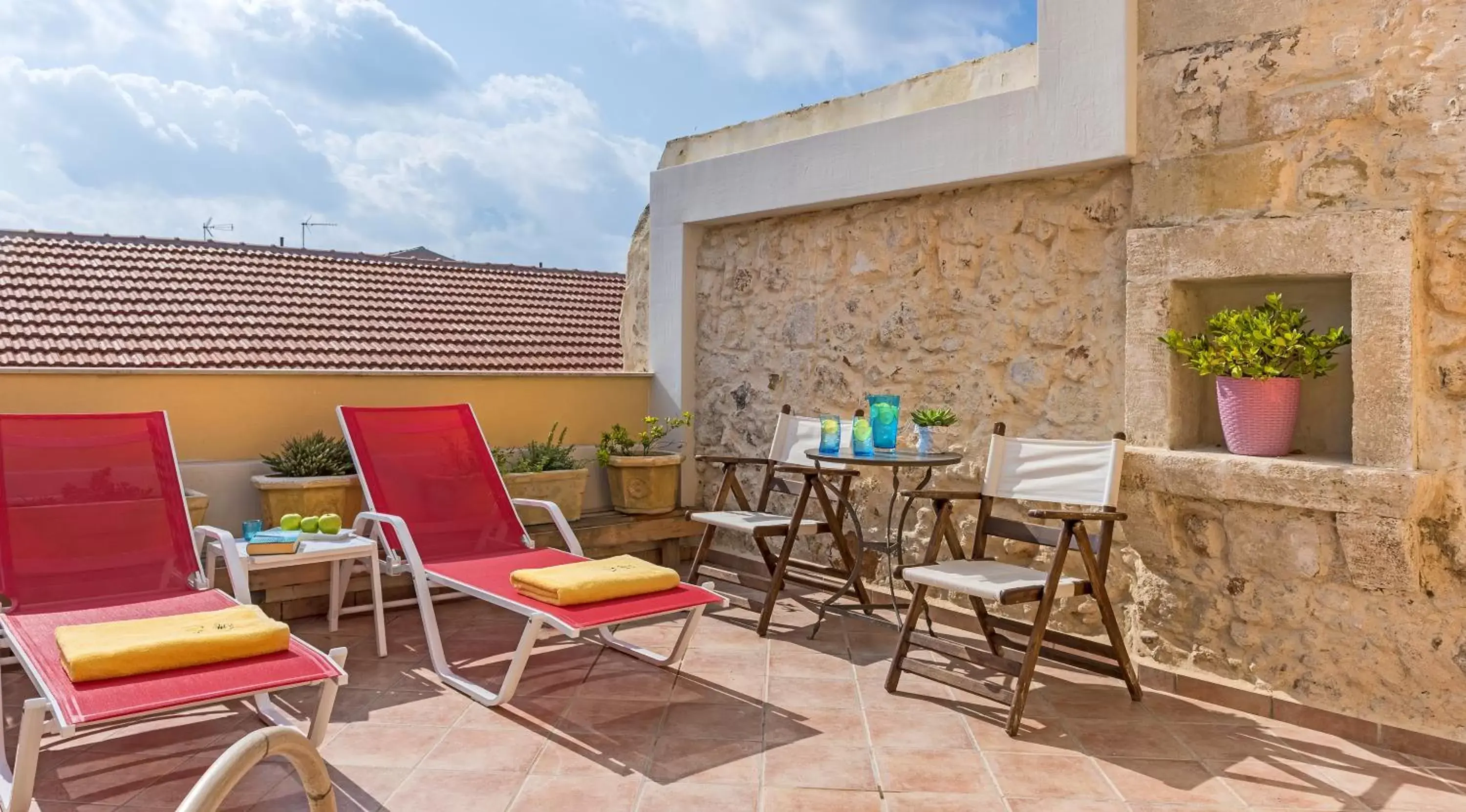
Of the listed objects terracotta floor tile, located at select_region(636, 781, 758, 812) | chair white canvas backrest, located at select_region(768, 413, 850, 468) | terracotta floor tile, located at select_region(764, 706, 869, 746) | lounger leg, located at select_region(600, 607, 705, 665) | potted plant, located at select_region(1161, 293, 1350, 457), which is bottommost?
terracotta floor tile, located at select_region(636, 781, 758, 812)

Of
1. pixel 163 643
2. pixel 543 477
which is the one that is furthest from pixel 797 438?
pixel 163 643

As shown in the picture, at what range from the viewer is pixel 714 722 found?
312cm

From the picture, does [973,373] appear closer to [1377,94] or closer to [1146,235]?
[1146,235]

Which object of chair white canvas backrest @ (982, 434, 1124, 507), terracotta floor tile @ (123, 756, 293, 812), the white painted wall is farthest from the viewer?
the white painted wall

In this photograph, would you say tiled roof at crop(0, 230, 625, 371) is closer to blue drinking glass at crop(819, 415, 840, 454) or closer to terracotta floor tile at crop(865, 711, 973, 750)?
blue drinking glass at crop(819, 415, 840, 454)

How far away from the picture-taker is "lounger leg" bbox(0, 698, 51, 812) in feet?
7.01

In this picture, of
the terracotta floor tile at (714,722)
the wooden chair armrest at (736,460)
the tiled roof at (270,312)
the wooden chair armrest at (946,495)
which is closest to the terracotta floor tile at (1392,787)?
the wooden chair armrest at (946,495)

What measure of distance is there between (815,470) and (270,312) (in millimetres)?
6579

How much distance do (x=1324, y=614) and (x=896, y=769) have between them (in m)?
1.55

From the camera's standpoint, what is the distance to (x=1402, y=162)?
2.97 metres


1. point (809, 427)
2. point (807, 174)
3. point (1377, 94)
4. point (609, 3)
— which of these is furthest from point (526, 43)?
point (1377, 94)

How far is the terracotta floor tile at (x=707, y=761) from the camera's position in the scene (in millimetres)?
2666

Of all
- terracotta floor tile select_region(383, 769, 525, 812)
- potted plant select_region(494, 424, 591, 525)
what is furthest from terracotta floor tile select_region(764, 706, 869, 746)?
potted plant select_region(494, 424, 591, 525)

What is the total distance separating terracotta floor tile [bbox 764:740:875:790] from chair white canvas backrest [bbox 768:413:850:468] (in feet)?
5.73
